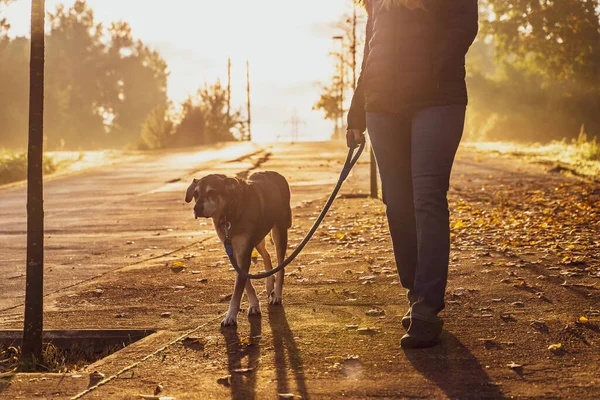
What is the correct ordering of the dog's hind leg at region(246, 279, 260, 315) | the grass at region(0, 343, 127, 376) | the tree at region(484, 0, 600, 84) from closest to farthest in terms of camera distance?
the grass at region(0, 343, 127, 376)
the dog's hind leg at region(246, 279, 260, 315)
the tree at region(484, 0, 600, 84)

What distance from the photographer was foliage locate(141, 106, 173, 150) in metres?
47.9

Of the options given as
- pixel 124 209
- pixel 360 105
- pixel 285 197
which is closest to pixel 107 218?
pixel 124 209

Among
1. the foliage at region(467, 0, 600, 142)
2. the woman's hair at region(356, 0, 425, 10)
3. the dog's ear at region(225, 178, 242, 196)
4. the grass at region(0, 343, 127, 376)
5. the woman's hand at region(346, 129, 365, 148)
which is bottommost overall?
the grass at region(0, 343, 127, 376)

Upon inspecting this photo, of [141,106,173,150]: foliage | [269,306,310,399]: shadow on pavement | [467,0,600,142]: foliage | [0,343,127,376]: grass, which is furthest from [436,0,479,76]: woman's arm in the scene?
[141,106,173,150]: foliage

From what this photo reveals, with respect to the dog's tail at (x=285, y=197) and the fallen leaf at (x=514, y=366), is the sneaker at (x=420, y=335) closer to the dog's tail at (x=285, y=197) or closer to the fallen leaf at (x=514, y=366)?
the fallen leaf at (x=514, y=366)

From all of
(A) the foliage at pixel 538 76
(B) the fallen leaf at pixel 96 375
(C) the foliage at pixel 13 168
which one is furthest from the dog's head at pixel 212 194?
(A) the foliage at pixel 538 76

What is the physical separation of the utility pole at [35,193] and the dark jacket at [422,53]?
6.66 ft

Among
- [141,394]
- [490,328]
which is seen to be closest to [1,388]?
[141,394]

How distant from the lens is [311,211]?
14.5m

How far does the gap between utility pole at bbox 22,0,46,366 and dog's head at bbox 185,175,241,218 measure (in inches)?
37.6

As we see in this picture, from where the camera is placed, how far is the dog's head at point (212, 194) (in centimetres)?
575

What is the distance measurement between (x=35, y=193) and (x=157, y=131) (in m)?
43.5

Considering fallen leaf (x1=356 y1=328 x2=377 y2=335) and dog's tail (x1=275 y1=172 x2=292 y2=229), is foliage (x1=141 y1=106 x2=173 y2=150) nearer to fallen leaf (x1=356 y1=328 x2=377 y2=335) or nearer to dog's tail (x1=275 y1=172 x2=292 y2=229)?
dog's tail (x1=275 y1=172 x2=292 y2=229)

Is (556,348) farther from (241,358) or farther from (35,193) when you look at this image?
(35,193)
